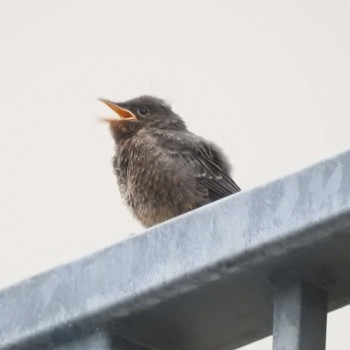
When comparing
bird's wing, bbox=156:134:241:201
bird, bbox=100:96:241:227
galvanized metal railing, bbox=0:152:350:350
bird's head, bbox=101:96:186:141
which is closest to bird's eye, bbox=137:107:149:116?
bird's head, bbox=101:96:186:141

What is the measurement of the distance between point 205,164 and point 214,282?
17.6ft

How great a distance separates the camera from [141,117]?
28.1 feet

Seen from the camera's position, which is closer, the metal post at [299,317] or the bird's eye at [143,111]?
the metal post at [299,317]

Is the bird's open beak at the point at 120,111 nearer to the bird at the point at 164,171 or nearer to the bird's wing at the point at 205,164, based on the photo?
the bird at the point at 164,171

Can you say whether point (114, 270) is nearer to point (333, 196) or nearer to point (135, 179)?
point (333, 196)

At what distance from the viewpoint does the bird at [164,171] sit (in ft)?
24.1

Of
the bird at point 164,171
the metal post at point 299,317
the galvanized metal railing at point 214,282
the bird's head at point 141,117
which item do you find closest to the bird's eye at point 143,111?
the bird's head at point 141,117

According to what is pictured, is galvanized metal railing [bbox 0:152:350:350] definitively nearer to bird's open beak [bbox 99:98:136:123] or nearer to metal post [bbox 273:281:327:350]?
metal post [bbox 273:281:327:350]

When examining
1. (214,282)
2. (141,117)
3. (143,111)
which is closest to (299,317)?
(214,282)

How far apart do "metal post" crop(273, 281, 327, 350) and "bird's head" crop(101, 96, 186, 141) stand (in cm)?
588

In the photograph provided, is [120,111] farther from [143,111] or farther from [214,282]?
[214,282]

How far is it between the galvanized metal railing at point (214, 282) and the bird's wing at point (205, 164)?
16.1ft

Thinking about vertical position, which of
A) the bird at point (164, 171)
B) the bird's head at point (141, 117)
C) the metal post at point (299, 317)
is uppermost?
the bird's head at point (141, 117)

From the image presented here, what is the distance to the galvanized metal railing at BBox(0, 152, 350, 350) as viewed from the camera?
2.19 metres
